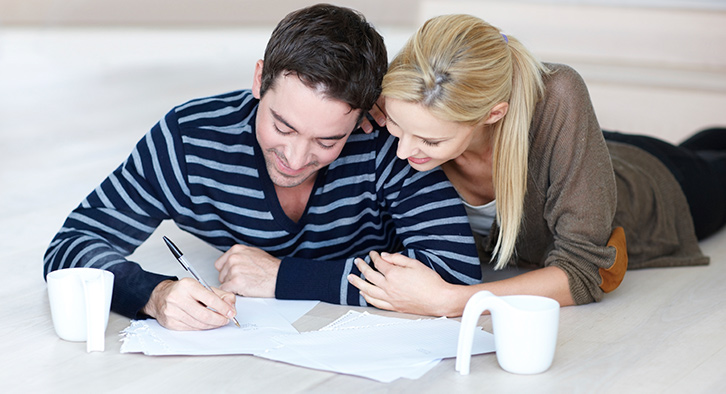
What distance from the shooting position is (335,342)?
1369mm

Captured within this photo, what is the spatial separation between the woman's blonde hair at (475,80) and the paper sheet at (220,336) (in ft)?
1.49

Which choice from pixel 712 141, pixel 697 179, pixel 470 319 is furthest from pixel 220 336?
pixel 712 141

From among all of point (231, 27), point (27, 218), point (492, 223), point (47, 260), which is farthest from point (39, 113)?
point (231, 27)

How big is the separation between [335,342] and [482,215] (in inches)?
22.0

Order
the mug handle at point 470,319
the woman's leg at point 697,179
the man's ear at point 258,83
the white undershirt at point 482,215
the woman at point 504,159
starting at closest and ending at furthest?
the mug handle at point 470,319 < the woman at point 504,159 < the man's ear at point 258,83 < the white undershirt at point 482,215 < the woman's leg at point 697,179

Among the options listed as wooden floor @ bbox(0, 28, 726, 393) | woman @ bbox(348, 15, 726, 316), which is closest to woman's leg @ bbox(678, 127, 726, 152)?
wooden floor @ bbox(0, 28, 726, 393)

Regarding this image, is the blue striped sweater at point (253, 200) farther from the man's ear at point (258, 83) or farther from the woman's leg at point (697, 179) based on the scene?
the woman's leg at point (697, 179)

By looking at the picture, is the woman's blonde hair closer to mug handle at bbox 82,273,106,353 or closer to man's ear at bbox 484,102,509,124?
man's ear at bbox 484,102,509,124

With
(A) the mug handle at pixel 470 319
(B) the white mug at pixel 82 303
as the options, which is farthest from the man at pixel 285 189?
(A) the mug handle at pixel 470 319

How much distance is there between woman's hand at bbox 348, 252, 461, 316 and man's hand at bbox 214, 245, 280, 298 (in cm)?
18

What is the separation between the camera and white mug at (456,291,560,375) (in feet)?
3.89

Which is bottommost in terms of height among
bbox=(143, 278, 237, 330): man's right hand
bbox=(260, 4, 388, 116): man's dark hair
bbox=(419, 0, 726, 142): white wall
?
bbox=(419, 0, 726, 142): white wall

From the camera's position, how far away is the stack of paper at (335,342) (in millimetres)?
1275

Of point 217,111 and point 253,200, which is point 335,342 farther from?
point 217,111
